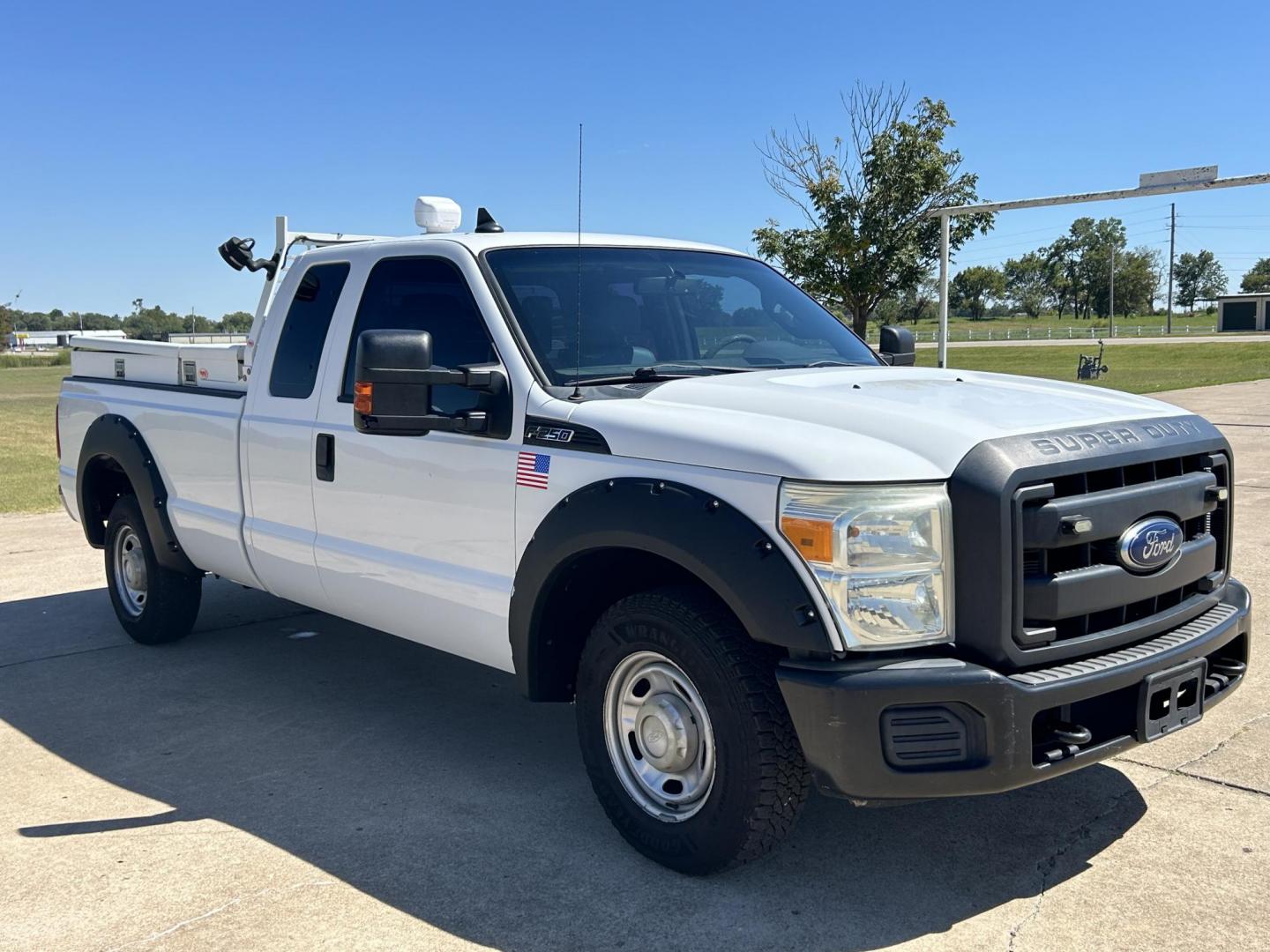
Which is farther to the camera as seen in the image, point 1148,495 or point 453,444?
point 453,444

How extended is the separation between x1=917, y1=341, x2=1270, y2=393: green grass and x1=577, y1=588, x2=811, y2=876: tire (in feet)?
75.1

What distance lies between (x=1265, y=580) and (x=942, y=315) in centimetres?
1362

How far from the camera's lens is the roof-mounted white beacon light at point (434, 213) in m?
5.59

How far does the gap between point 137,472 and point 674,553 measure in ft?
12.3

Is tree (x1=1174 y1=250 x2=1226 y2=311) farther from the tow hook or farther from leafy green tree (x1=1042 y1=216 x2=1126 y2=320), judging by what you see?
the tow hook

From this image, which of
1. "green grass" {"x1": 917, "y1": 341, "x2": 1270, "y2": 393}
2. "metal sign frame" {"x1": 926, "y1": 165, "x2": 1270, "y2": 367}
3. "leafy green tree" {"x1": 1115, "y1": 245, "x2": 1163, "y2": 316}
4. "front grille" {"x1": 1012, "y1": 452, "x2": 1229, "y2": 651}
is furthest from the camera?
"leafy green tree" {"x1": 1115, "y1": 245, "x2": 1163, "y2": 316}

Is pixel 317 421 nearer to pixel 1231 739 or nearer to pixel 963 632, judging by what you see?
pixel 963 632

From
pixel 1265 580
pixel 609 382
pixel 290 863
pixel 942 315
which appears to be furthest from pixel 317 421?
pixel 942 315

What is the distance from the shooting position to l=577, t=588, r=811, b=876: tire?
339 centimetres

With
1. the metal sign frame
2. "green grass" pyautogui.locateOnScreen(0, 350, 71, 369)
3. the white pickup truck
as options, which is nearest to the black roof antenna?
the white pickup truck

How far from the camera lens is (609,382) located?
164 inches

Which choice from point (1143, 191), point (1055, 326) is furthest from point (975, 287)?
point (1143, 191)

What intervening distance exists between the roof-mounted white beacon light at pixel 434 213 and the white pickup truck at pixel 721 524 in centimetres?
38

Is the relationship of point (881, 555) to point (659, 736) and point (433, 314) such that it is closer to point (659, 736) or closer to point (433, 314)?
point (659, 736)
